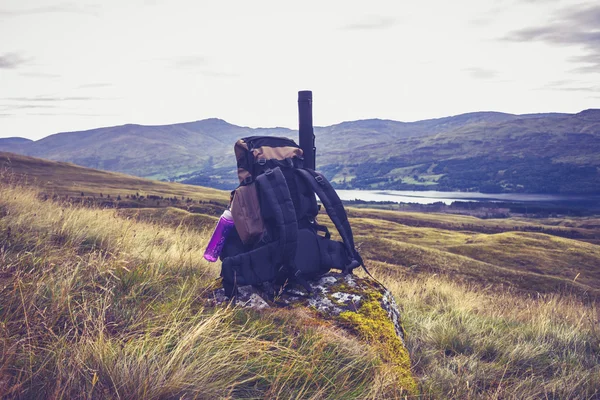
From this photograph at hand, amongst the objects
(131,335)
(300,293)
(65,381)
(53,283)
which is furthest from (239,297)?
(65,381)

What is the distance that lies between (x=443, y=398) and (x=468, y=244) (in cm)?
4403

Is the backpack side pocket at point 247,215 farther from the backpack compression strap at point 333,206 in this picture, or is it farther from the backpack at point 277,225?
the backpack compression strap at point 333,206

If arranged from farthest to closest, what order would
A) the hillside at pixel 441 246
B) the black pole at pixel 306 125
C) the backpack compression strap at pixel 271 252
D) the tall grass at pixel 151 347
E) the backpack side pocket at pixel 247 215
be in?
the hillside at pixel 441 246 → the black pole at pixel 306 125 → the backpack side pocket at pixel 247 215 → the backpack compression strap at pixel 271 252 → the tall grass at pixel 151 347

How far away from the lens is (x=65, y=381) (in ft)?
8.54

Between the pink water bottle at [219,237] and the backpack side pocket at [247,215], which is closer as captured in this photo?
the backpack side pocket at [247,215]

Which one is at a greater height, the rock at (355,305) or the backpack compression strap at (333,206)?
the backpack compression strap at (333,206)

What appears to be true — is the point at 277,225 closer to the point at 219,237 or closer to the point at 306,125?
the point at 219,237

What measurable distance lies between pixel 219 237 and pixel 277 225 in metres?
1.00

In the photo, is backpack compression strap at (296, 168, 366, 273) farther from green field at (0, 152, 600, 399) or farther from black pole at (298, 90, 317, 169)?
green field at (0, 152, 600, 399)

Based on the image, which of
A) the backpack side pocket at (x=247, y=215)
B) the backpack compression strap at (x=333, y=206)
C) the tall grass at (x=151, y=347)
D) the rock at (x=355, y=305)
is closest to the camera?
the tall grass at (x=151, y=347)

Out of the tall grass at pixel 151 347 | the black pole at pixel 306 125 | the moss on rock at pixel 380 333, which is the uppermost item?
the black pole at pixel 306 125

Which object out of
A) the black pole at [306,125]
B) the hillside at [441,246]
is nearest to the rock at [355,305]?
the black pole at [306,125]

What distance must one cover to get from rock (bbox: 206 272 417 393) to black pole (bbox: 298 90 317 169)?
179 centimetres

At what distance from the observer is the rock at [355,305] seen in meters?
4.00
